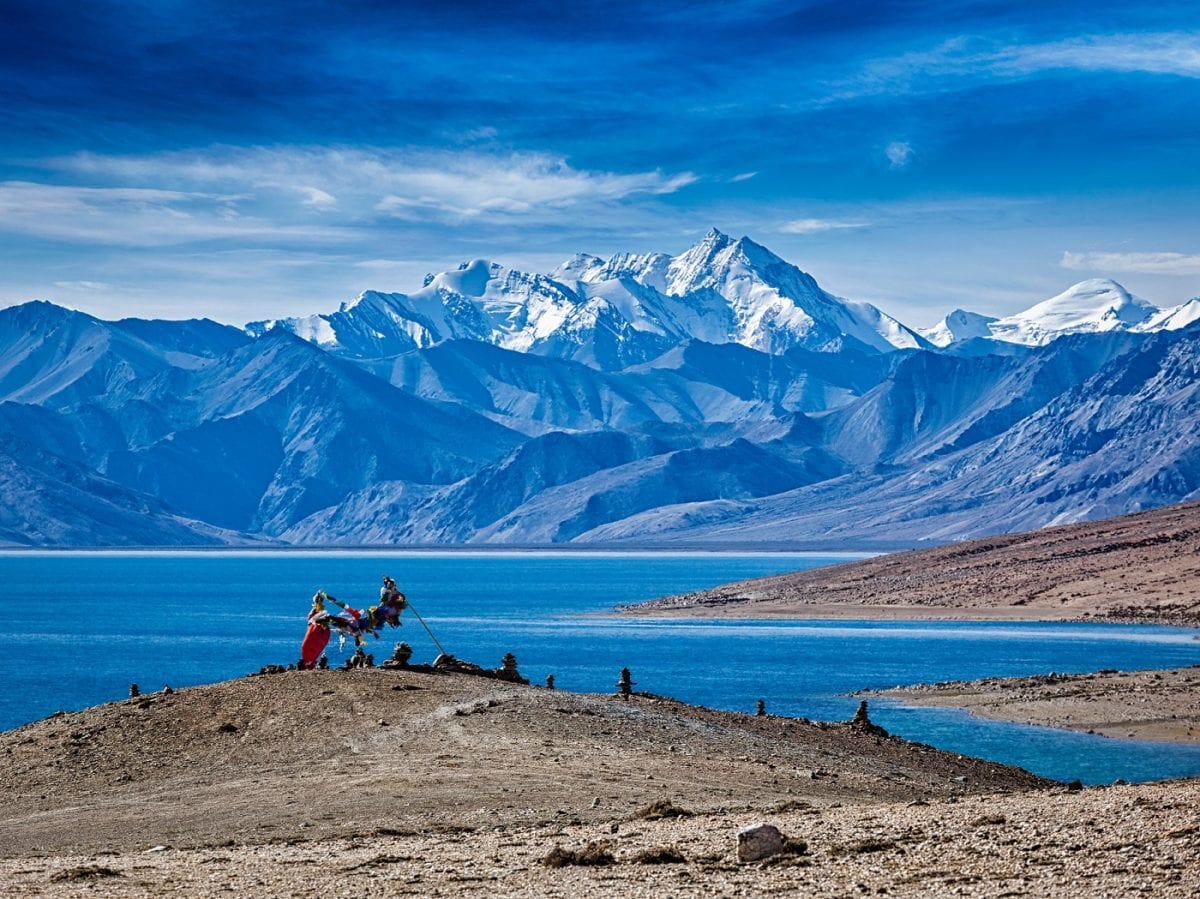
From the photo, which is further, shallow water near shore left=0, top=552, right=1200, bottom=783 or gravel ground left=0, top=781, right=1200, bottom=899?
shallow water near shore left=0, top=552, right=1200, bottom=783

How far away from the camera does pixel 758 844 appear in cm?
2553

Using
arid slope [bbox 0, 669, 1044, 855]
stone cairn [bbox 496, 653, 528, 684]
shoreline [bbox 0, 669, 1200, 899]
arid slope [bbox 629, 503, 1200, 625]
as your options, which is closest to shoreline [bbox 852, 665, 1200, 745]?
shoreline [bbox 0, 669, 1200, 899]

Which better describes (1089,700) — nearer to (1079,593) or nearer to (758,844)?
(758,844)

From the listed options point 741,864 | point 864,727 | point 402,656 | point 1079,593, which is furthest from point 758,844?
point 1079,593

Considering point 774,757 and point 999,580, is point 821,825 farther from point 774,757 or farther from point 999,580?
point 999,580

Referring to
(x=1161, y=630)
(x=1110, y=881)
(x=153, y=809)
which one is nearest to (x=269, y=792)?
(x=153, y=809)

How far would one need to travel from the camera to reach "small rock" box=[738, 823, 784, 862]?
25.5 meters

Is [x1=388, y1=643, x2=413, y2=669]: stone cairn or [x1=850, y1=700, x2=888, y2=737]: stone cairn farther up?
[x1=388, y1=643, x2=413, y2=669]: stone cairn

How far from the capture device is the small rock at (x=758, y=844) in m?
25.5

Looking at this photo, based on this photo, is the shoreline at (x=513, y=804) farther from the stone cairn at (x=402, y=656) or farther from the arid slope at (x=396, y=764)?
Answer: the stone cairn at (x=402, y=656)

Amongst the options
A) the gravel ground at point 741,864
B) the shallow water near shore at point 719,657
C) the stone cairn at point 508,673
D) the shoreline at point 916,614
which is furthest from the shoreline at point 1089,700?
the shoreline at point 916,614

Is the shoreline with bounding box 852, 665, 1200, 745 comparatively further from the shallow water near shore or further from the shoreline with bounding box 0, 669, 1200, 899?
the shoreline with bounding box 0, 669, 1200, 899

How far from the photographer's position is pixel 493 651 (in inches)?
5153

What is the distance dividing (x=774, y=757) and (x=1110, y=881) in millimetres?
19549
